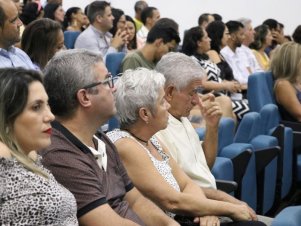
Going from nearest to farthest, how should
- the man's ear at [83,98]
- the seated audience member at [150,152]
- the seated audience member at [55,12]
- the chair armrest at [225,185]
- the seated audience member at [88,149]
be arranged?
the seated audience member at [88,149]
the man's ear at [83,98]
the seated audience member at [150,152]
the chair armrest at [225,185]
the seated audience member at [55,12]

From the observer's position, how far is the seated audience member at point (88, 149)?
1.67m

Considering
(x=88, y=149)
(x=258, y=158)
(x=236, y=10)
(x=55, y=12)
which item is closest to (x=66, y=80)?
(x=88, y=149)

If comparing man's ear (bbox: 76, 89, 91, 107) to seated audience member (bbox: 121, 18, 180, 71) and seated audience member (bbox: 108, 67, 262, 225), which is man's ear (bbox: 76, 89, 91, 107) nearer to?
seated audience member (bbox: 108, 67, 262, 225)

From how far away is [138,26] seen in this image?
22.0 ft

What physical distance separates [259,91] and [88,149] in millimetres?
2458

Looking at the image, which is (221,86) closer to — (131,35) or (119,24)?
(131,35)

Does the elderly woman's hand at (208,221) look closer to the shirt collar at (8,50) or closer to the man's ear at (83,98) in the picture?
the man's ear at (83,98)

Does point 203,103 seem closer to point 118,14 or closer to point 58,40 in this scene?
point 58,40

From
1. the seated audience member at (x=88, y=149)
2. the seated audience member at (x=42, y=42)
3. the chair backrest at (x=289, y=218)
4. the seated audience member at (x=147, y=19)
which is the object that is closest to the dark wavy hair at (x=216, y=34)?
the seated audience member at (x=147, y=19)

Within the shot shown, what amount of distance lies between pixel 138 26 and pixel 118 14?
0.72 metres

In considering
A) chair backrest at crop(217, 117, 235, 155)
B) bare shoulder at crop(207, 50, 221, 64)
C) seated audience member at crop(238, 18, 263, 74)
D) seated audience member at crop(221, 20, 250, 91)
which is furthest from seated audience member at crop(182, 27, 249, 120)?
chair backrest at crop(217, 117, 235, 155)

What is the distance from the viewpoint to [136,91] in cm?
204

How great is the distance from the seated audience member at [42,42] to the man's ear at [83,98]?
125 cm

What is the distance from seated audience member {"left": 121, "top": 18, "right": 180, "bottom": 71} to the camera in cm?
389
